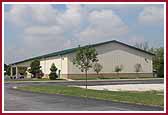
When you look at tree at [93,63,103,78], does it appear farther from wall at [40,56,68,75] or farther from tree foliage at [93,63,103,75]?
wall at [40,56,68,75]

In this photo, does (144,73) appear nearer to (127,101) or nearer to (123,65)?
(123,65)

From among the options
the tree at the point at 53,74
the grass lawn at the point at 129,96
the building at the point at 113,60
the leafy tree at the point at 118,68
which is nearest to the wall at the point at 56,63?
the building at the point at 113,60

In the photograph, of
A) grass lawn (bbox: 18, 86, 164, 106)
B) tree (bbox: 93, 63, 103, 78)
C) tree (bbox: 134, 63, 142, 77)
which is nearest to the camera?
grass lawn (bbox: 18, 86, 164, 106)

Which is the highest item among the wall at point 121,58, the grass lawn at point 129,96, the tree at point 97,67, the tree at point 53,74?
the wall at point 121,58

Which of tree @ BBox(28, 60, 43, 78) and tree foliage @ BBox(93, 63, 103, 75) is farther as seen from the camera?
tree @ BBox(28, 60, 43, 78)

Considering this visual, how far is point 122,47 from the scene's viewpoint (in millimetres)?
70812

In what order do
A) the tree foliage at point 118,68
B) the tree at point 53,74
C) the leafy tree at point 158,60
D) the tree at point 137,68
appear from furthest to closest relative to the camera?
the tree at point 137,68
the leafy tree at point 158,60
the tree foliage at point 118,68
the tree at point 53,74

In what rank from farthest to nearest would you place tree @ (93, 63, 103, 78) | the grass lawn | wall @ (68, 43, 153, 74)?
wall @ (68, 43, 153, 74) < tree @ (93, 63, 103, 78) < the grass lawn

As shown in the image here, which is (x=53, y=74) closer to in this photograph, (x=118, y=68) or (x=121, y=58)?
(x=118, y=68)

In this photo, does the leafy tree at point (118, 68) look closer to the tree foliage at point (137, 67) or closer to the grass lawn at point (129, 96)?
the tree foliage at point (137, 67)

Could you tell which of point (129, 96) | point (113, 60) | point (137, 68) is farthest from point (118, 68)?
point (129, 96)

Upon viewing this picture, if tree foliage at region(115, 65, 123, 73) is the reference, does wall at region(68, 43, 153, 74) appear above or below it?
above

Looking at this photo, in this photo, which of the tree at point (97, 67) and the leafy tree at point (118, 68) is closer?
the tree at point (97, 67)

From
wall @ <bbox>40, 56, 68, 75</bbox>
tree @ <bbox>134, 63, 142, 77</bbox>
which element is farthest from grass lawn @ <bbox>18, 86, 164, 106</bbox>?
tree @ <bbox>134, 63, 142, 77</bbox>
